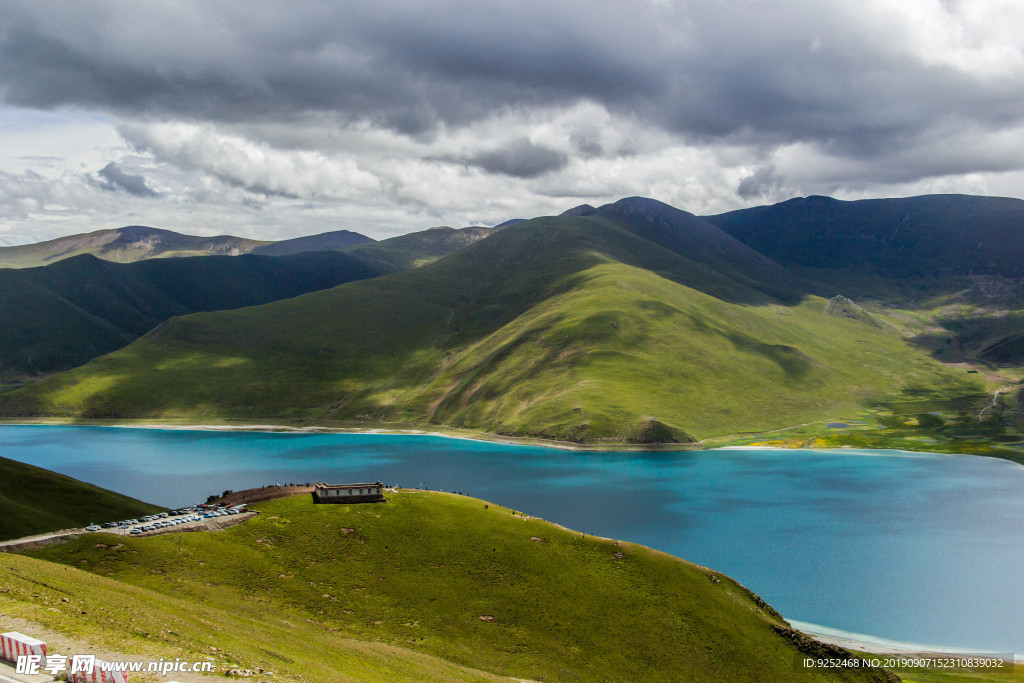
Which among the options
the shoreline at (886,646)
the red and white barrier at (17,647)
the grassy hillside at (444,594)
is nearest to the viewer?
the red and white barrier at (17,647)

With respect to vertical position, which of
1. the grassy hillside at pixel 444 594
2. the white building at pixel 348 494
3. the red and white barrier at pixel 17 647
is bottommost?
the grassy hillside at pixel 444 594

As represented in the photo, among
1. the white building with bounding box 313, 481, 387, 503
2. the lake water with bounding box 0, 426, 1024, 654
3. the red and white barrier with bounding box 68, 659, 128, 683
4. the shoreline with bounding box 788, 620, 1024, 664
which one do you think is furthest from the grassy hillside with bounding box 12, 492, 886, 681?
the lake water with bounding box 0, 426, 1024, 654

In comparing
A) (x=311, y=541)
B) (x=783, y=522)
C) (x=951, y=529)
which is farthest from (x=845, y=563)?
(x=311, y=541)

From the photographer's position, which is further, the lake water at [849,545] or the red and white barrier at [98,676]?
the lake water at [849,545]

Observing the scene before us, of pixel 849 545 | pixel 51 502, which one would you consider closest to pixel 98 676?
pixel 51 502

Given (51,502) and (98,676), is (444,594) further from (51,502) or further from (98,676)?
(51,502)

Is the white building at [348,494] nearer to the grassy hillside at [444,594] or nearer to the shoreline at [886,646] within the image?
the grassy hillside at [444,594]

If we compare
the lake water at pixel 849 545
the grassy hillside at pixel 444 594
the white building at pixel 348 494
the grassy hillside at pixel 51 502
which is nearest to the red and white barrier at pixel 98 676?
the grassy hillside at pixel 444 594
